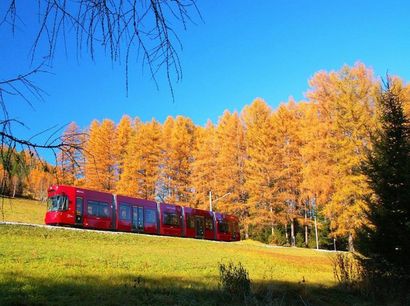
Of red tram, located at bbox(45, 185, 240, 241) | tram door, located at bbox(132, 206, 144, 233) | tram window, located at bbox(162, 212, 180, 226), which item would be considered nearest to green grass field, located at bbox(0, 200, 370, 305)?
red tram, located at bbox(45, 185, 240, 241)

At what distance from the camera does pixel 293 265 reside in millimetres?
18766

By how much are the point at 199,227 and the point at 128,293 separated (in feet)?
83.0

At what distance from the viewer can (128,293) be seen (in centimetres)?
829

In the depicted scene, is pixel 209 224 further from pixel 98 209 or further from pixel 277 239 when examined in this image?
pixel 98 209

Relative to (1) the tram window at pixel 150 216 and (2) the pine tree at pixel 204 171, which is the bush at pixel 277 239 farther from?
(1) the tram window at pixel 150 216

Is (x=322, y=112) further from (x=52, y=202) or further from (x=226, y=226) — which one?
(x=52, y=202)

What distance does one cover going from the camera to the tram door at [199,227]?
3297 cm

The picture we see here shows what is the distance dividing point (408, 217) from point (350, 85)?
2230 cm

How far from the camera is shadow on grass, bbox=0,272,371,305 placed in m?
7.31

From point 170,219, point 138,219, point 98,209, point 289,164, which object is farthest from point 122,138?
point 98,209

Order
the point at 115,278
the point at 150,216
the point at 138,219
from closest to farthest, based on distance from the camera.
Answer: the point at 115,278, the point at 138,219, the point at 150,216

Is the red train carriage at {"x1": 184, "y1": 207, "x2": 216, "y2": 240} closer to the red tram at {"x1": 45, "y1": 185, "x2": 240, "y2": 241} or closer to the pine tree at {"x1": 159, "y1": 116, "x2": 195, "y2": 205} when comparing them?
the red tram at {"x1": 45, "y1": 185, "x2": 240, "y2": 241}

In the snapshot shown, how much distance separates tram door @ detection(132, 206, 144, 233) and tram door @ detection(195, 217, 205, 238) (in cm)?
570

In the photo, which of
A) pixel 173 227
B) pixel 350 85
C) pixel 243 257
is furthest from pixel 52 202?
pixel 350 85
